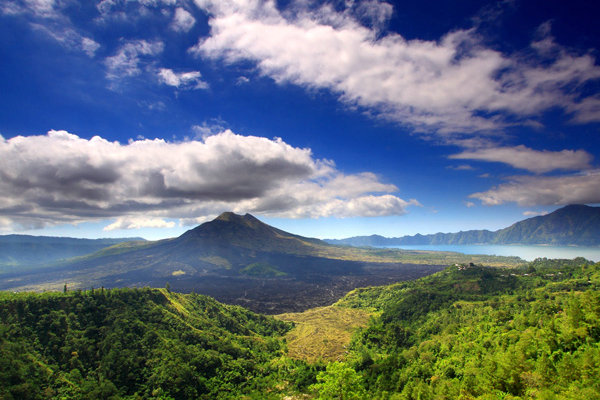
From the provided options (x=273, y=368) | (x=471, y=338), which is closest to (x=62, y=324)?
(x=273, y=368)

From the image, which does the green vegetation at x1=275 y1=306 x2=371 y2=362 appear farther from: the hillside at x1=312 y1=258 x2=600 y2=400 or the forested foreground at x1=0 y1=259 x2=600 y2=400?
the forested foreground at x1=0 y1=259 x2=600 y2=400

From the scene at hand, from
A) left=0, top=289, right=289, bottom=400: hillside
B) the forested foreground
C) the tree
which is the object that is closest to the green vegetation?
the forested foreground

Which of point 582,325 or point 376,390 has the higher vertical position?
point 582,325

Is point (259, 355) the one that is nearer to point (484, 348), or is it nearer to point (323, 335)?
point (323, 335)

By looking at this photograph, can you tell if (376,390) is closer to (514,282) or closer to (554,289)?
(554,289)

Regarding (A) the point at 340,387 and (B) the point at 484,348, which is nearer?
(A) the point at 340,387

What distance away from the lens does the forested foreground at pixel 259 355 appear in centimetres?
5338

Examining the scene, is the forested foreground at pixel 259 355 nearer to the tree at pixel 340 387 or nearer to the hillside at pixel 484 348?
the tree at pixel 340 387

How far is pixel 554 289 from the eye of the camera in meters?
144

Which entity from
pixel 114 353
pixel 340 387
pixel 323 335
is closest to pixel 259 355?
pixel 323 335

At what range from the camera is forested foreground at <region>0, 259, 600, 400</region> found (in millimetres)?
53375

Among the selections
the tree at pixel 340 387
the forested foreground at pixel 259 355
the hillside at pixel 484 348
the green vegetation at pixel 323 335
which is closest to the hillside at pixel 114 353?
the forested foreground at pixel 259 355

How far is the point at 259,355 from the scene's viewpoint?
118 m

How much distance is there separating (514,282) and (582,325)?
5584 inches
